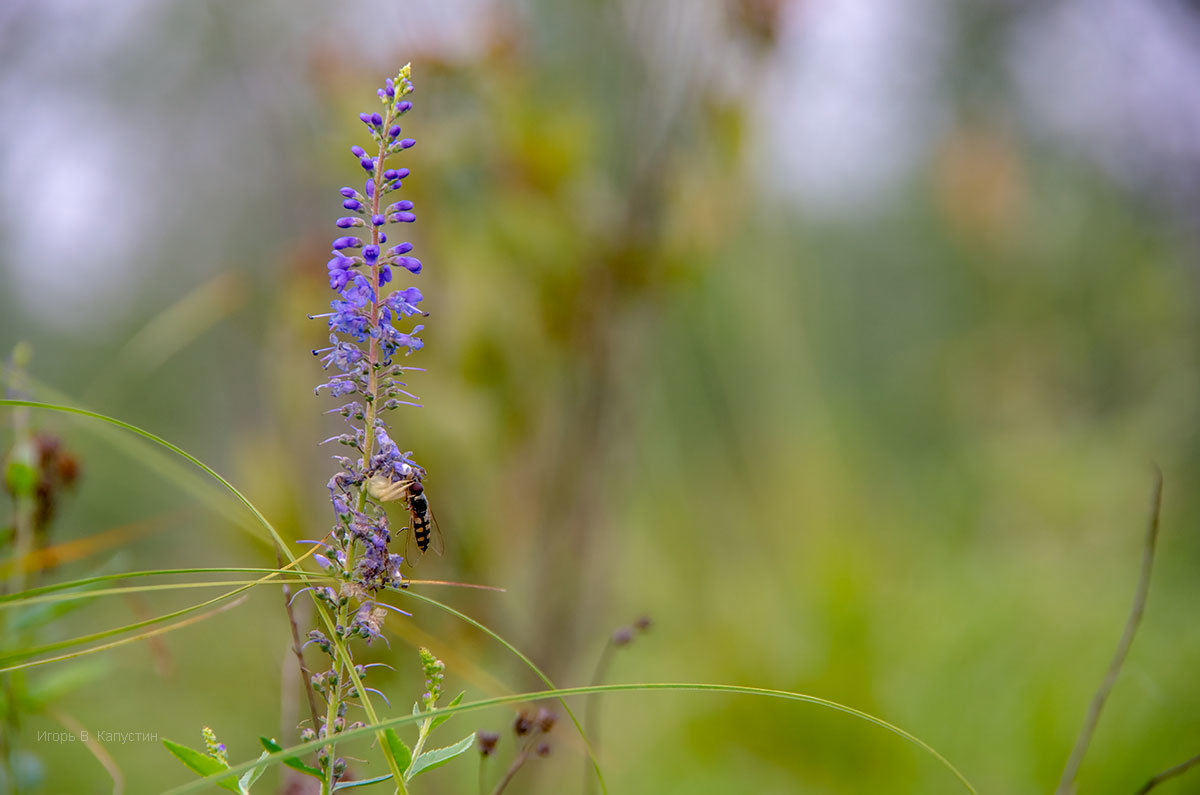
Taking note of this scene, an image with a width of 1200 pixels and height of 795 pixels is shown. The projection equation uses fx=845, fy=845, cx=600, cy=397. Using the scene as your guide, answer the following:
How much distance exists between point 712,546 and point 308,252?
234 centimetres

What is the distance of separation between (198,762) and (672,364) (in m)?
4.75

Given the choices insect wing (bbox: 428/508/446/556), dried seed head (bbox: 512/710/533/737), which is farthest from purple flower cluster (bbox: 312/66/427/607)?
dried seed head (bbox: 512/710/533/737)

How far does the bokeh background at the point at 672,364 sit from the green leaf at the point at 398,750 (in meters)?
0.45

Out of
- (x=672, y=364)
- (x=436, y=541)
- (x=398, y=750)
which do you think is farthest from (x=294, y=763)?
(x=672, y=364)

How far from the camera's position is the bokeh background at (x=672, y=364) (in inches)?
83.0

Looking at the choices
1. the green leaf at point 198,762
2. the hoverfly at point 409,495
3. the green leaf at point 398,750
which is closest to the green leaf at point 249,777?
the green leaf at point 198,762

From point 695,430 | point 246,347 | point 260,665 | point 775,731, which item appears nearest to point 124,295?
point 246,347

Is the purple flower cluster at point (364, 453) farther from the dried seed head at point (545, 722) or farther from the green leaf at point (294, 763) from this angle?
the dried seed head at point (545, 722)

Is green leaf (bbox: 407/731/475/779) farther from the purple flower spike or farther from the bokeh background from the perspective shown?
the bokeh background

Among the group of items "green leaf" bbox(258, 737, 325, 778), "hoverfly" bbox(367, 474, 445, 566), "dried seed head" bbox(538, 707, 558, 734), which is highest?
"hoverfly" bbox(367, 474, 445, 566)

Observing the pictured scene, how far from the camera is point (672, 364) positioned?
541 cm

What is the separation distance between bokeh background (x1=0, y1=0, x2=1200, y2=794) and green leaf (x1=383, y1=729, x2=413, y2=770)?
17.7 inches

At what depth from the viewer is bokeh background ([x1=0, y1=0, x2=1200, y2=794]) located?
211 cm

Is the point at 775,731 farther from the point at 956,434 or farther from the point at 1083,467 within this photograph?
the point at 956,434
